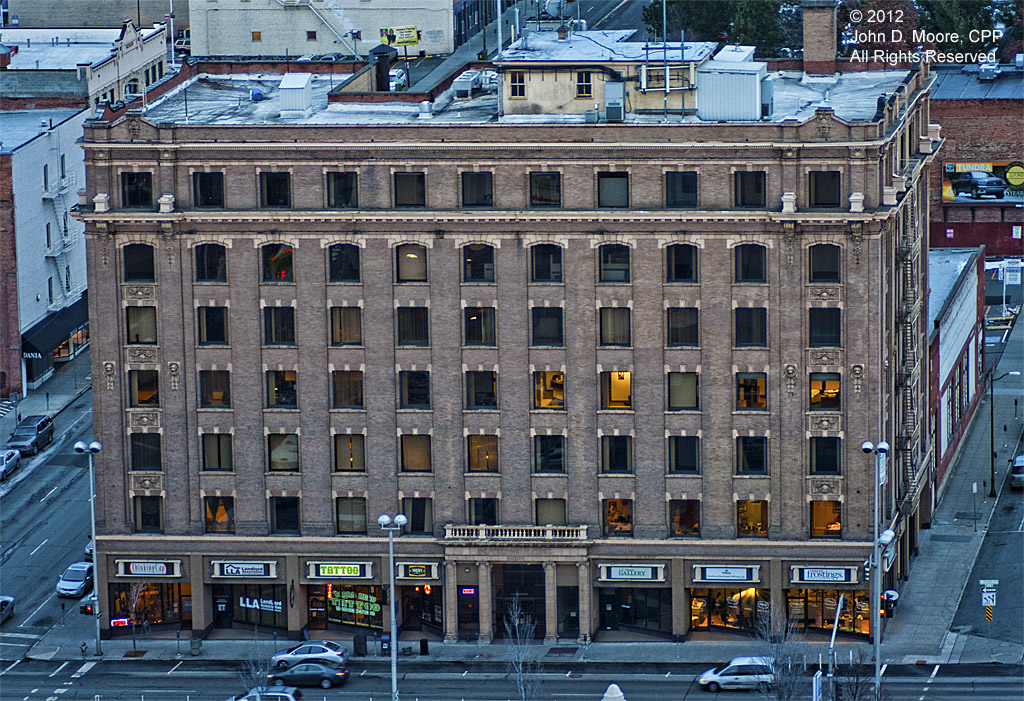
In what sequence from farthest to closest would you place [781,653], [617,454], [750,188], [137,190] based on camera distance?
[617,454]
[137,190]
[750,188]
[781,653]

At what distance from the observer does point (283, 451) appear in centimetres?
13300

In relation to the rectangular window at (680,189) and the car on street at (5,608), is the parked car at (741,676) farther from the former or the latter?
the car on street at (5,608)

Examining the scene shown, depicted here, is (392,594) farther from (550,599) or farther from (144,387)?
(144,387)

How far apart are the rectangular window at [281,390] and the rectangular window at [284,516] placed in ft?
17.8

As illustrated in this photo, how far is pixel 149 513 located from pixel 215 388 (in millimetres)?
8381

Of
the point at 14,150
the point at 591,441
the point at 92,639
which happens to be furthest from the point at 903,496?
the point at 14,150

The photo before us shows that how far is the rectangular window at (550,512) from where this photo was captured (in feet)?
433

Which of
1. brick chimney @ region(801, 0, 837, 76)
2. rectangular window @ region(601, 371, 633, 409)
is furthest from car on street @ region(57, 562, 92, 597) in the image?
brick chimney @ region(801, 0, 837, 76)

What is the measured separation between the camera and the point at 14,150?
570 feet

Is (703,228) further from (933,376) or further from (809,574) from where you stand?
(933,376)

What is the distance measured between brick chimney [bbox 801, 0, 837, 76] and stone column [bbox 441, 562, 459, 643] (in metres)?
38.2

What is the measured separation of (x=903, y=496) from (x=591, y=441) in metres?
20.2

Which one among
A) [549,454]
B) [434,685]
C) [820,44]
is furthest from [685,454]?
[820,44]

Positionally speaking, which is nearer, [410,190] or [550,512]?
[410,190]
